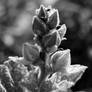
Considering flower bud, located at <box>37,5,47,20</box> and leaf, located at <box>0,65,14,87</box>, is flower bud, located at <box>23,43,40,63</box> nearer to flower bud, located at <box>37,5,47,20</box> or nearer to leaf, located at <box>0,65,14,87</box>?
flower bud, located at <box>37,5,47,20</box>

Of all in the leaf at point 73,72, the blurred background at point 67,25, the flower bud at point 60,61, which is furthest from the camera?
the blurred background at point 67,25

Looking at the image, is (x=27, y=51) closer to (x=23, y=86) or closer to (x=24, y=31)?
(x=23, y=86)

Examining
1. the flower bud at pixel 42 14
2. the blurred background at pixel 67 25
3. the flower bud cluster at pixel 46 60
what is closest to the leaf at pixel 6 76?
the flower bud cluster at pixel 46 60

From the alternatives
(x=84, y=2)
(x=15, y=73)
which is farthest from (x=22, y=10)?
(x=15, y=73)

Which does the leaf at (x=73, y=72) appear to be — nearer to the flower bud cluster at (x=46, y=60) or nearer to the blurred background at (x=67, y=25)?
the flower bud cluster at (x=46, y=60)

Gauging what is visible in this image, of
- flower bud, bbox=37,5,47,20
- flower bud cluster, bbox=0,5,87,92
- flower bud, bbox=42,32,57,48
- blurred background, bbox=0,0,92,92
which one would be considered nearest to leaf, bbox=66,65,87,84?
flower bud cluster, bbox=0,5,87,92

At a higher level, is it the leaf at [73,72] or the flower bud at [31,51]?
the flower bud at [31,51]

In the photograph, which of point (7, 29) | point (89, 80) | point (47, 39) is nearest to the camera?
point (47, 39)
